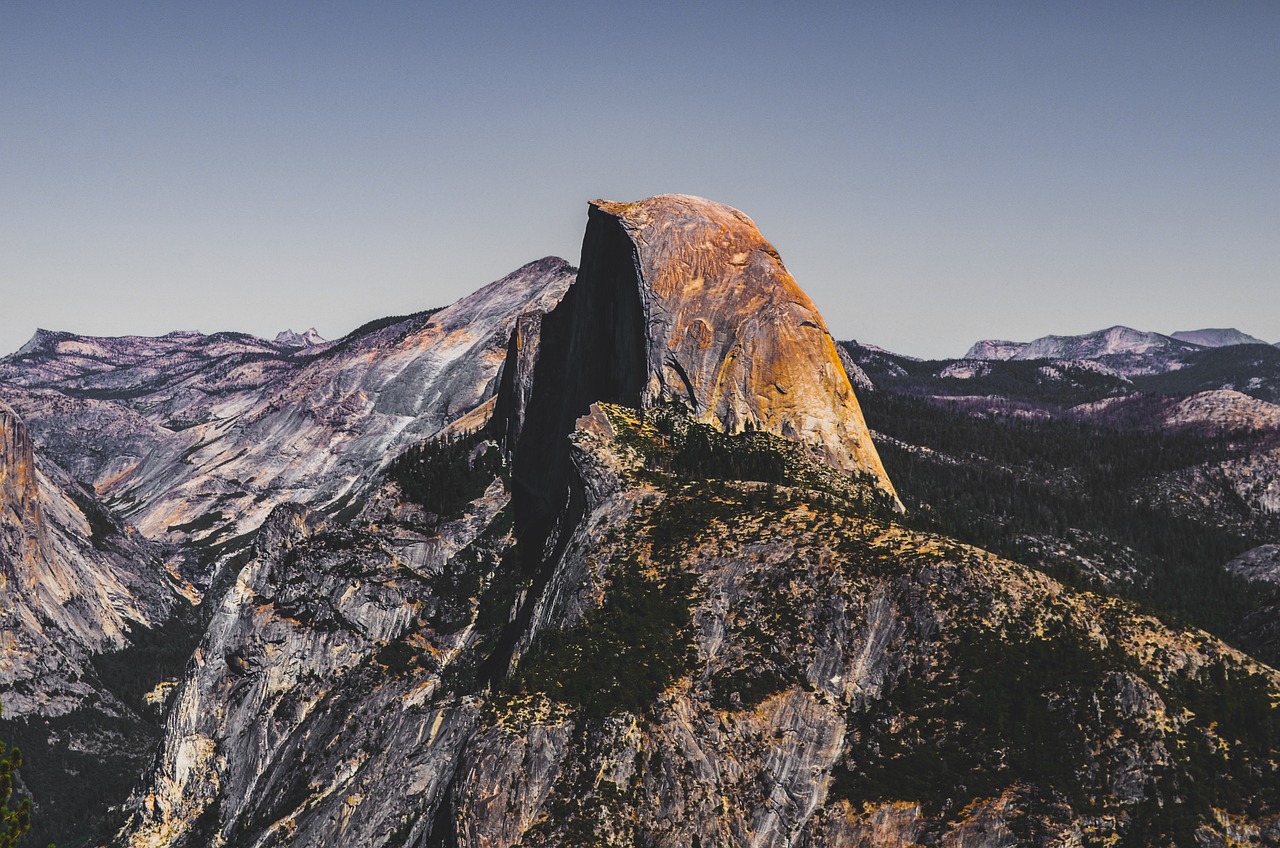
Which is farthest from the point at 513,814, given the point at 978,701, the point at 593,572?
the point at 978,701

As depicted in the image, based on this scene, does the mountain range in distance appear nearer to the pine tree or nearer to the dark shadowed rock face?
the dark shadowed rock face

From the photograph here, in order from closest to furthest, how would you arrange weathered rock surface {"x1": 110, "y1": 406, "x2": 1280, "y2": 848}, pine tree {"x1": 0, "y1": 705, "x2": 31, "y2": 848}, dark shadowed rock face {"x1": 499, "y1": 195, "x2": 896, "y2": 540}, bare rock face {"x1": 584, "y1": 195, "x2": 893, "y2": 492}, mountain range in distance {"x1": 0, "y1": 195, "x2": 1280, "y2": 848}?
pine tree {"x1": 0, "y1": 705, "x2": 31, "y2": 848}
weathered rock surface {"x1": 110, "y1": 406, "x2": 1280, "y2": 848}
mountain range in distance {"x1": 0, "y1": 195, "x2": 1280, "y2": 848}
bare rock face {"x1": 584, "y1": 195, "x2": 893, "y2": 492}
dark shadowed rock face {"x1": 499, "y1": 195, "x2": 896, "y2": 540}

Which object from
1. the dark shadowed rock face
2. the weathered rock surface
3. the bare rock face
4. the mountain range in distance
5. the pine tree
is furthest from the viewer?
the dark shadowed rock face

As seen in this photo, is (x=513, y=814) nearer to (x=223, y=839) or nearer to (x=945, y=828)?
(x=945, y=828)

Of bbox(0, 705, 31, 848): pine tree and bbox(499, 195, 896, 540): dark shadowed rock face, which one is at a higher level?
bbox(499, 195, 896, 540): dark shadowed rock face

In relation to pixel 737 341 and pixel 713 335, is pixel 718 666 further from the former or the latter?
pixel 713 335

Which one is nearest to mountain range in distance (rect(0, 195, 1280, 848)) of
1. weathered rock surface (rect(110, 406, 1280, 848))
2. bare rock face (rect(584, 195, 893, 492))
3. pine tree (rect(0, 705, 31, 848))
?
weathered rock surface (rect(110, 406, 1280, 848))

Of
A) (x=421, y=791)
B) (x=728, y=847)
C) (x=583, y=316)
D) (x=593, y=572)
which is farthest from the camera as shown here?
(x=583, y=316)

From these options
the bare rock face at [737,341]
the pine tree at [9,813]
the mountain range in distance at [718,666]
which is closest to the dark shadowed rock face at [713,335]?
the bare rock face at [737,341]

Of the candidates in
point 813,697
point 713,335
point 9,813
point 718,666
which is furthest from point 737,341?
point 9,813

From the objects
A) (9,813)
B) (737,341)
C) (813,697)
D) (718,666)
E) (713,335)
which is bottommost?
(813,697)

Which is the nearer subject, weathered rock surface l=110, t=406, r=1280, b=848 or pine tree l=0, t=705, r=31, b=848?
pine tree l=0, t=705, r=31, b=848
